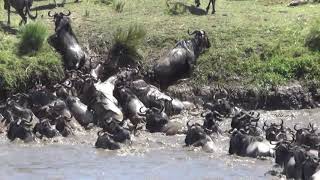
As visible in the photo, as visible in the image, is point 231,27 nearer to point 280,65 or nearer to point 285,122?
point 280,65

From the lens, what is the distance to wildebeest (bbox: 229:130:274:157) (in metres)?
16.5

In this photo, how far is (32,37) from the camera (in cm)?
2302

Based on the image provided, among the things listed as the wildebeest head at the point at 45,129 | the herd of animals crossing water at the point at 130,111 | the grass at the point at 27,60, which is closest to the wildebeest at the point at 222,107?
Result: the herd of animals crossing water at the point at 130,111

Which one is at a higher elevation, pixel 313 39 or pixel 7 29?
pixel 313 39

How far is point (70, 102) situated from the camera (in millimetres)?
20344

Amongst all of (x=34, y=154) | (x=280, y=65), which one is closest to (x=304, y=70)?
(x=280, y=65)

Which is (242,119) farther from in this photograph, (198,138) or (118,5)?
(118,5)

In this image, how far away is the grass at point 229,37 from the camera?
22.6 meters

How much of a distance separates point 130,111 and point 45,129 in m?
2.68

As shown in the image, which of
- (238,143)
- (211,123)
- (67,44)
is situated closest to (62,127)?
(211,123)

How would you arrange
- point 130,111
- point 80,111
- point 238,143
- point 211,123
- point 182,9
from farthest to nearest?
point 182,9
point 130,111
point 80,111
point 211,123
point 238,143

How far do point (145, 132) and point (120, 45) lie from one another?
4.54 metres

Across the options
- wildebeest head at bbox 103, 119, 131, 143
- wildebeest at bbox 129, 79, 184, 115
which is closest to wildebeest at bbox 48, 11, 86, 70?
wildebeest at bbox 129, 79, 184, 115

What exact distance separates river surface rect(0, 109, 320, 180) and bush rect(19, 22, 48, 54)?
460cm
